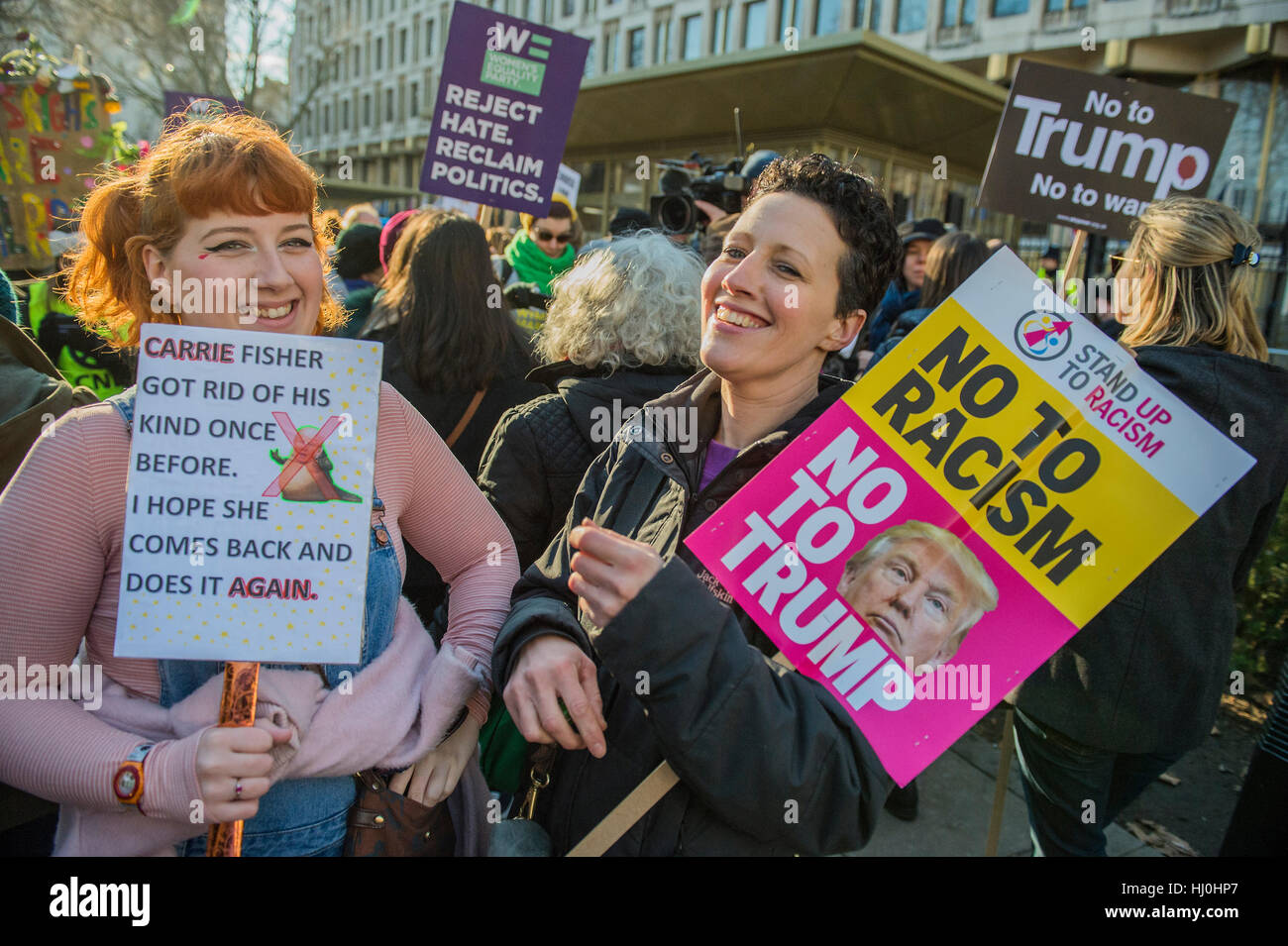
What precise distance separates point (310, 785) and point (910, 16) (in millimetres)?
25489

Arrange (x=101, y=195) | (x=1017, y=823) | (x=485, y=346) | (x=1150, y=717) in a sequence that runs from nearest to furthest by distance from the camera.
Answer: (x=101, y=195) < (x=1150, y=717) < (x=485, y=346) < (x=1017, y=823)

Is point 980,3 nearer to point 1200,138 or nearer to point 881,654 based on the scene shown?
point 1200,138

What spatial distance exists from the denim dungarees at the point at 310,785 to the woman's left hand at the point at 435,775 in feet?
0.30

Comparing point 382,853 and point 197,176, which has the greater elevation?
point 197,176

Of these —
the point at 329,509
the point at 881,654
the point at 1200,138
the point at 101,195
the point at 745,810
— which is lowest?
the point at 745,810

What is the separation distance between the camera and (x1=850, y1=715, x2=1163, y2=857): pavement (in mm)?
3076

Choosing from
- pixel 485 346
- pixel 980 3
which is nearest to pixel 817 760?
pixel 485 346

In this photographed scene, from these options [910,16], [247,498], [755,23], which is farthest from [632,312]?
[755,23]

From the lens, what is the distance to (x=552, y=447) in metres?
2.26

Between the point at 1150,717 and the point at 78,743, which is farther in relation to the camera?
the point at 1150,717

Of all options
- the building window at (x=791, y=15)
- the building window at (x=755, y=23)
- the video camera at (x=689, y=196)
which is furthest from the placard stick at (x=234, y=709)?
the building window at (x=755, y=23)

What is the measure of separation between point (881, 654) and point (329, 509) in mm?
863

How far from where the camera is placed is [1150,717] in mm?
2139

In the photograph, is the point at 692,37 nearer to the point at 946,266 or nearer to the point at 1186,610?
the point at 946,266
